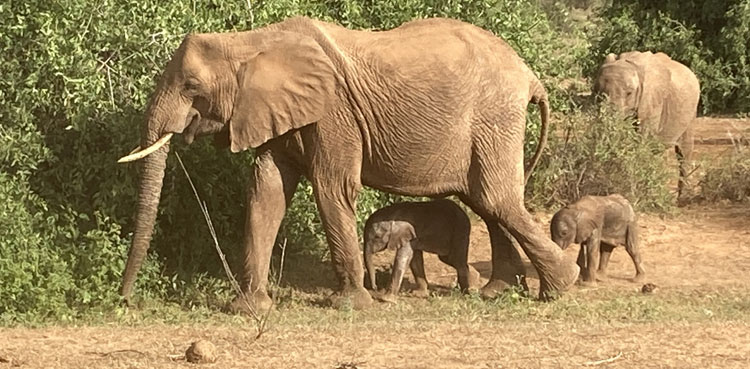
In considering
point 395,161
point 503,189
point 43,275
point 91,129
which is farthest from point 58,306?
point 503,189

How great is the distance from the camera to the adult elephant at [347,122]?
9.41m

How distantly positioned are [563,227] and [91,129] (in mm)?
3406

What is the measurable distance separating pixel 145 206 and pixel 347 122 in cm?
141

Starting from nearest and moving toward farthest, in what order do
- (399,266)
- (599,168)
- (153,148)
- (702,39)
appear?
(153,148) → (399,266) → (599,168) → (702,39)

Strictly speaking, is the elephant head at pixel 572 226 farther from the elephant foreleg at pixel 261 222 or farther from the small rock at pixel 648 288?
the elephant foreleg at pixel 261 222

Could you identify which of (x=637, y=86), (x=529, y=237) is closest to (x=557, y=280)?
(x=529, y=237)

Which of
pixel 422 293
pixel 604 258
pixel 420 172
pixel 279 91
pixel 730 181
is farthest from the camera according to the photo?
pixel 730 181

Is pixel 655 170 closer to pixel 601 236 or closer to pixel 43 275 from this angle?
pixel 601 236

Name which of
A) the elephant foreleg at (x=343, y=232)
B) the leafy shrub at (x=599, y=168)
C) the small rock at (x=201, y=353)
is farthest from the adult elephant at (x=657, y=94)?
the small rock at (x=201, y=353)

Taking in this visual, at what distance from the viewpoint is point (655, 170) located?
43.5 ft

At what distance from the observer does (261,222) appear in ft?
31.7

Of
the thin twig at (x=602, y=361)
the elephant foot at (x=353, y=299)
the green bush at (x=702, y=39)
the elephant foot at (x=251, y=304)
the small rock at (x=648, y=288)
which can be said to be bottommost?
the elephant foot at (x=251, y=304)

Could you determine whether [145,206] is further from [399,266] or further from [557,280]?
[557,280]

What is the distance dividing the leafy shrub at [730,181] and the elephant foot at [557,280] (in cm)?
425
